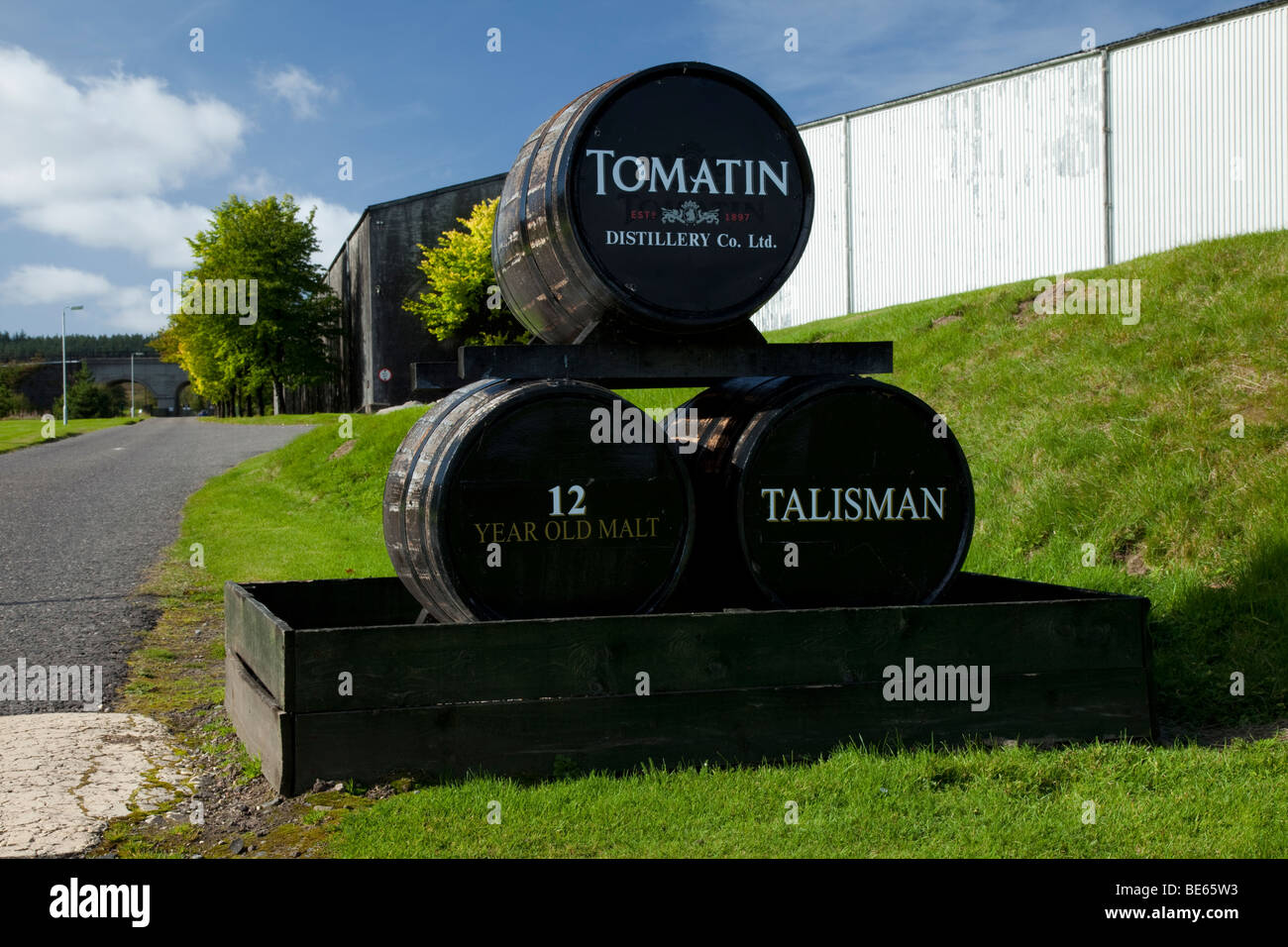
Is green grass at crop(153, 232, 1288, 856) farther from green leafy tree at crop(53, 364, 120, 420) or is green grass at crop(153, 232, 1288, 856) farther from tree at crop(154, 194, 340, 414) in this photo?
green leafy tree at crop(53, 364, 120, 420)

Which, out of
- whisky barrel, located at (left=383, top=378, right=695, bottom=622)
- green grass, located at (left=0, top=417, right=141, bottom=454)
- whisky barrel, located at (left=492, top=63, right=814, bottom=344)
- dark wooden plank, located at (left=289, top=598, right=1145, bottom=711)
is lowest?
dark wooden plank, located at (left=289, top=598, right=1145, bottom=711)

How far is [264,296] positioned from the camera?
4644cm

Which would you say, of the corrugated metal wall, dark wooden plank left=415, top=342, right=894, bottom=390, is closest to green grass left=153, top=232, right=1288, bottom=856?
dark wooden plank left=415, top=342, right=894, bottom=390

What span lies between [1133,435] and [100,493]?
17.3 meters

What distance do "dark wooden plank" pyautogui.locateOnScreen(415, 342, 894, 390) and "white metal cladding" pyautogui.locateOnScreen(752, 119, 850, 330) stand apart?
19.0 meters

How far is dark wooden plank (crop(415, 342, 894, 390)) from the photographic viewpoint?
4562mm

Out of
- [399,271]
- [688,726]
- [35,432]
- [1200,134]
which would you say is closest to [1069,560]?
[688,726]

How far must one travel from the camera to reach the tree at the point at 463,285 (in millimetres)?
35031

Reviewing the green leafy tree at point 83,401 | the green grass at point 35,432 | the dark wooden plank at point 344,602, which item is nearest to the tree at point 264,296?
the green grass at point 35,432

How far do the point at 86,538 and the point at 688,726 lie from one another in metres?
12.0

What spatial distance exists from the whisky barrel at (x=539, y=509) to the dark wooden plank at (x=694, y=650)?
0.24m

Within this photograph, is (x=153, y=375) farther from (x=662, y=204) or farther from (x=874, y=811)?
(x=874, y=811)

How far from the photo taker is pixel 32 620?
8.67m

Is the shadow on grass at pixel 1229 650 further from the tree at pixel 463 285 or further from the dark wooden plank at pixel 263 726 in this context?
the tree at pixel 463 285
